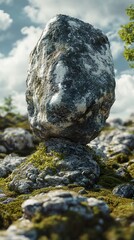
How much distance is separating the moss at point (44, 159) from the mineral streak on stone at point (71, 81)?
1.86m

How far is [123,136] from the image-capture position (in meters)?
65.6

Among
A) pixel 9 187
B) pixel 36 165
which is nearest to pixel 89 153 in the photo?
pixel 36 165

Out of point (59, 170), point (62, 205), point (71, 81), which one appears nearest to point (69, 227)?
point (62, 205)

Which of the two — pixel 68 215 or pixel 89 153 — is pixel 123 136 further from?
pixel 68 215

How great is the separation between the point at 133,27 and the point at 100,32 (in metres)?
11.1

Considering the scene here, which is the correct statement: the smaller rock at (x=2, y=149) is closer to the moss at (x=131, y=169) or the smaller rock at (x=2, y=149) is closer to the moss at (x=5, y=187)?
the moss at (x=5, y=187)

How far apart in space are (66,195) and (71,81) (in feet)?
57.3

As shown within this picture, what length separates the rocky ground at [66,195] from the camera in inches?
493

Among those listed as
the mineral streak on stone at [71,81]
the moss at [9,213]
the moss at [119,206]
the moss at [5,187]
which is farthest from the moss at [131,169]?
the moss at [9,213]

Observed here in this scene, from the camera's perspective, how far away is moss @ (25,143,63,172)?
2995 centimetres

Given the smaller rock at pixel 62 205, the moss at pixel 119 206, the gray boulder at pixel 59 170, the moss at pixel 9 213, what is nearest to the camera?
the smaller rock at pixel 62 205

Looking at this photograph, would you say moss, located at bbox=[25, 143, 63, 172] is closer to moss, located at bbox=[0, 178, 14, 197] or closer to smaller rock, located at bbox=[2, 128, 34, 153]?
moss, located at bbox=[0, 178, 14, 197]

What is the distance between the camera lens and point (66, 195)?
14773mm

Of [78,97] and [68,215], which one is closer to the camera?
[68,215]
